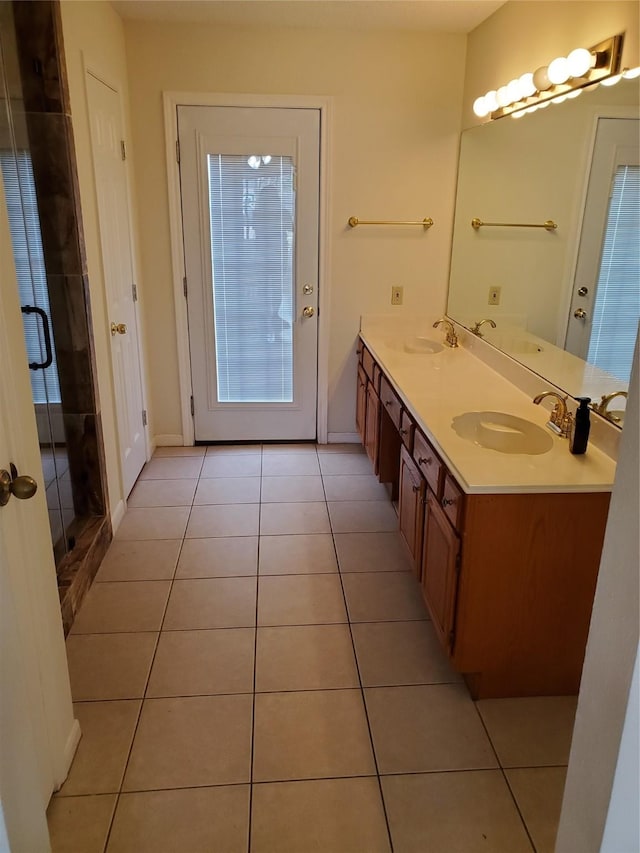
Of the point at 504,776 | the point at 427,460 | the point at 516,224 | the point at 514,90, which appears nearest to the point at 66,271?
the point at 427,460

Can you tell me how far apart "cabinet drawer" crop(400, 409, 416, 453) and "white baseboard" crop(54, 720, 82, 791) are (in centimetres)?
150

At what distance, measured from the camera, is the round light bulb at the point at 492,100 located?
9.93 feet

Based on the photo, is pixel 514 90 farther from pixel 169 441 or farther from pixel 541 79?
pixel 169 441

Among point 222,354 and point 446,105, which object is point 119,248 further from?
point 446,105

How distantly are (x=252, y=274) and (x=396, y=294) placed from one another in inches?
36.3

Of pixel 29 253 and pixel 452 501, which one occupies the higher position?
Answer: pixel 29 253

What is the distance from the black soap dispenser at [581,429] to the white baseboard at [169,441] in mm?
2799

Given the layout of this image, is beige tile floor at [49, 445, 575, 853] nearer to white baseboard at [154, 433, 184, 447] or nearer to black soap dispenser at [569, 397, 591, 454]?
black soap dispenser at [569, 397, 591, 454]

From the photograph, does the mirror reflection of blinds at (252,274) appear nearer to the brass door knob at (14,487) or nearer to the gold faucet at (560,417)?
the gold faucet at (560,417)

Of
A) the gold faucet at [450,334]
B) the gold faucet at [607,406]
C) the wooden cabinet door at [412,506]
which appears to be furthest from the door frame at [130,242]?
the gold faucet at [607,406]

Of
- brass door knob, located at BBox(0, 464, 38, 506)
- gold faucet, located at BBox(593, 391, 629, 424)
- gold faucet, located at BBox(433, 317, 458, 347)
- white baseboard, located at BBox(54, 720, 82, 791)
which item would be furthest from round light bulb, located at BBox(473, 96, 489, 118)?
white baseboard, located at BBox(54, 720, 82, 791)

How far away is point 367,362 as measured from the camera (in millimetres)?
3727

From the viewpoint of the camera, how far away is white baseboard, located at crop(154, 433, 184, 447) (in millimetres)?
4188

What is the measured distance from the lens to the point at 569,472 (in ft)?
6.17
